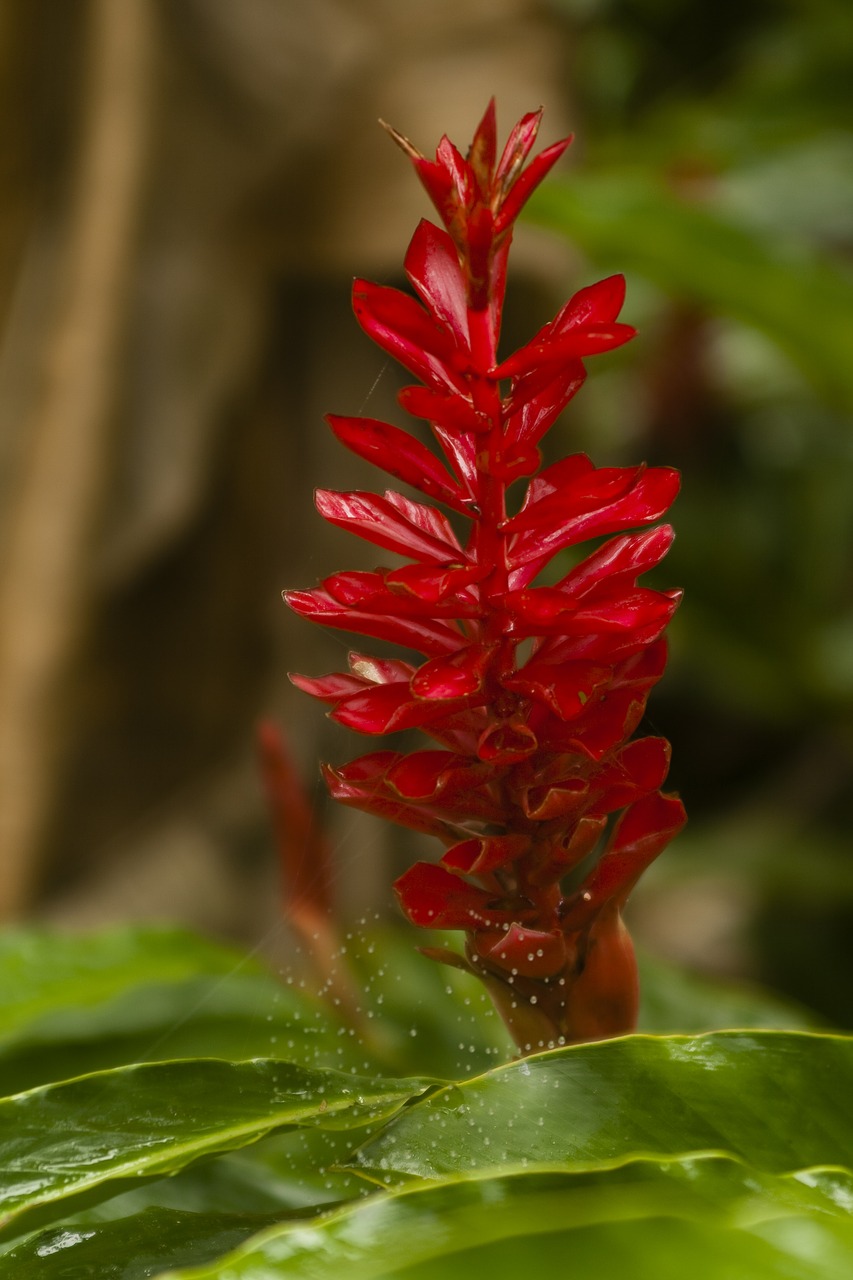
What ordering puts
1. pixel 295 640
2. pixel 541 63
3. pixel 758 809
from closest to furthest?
pixel 541 63 < pixel 295 640 < pixel 758 809

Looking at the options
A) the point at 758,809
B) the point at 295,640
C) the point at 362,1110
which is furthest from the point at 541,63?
the point at 362,1110

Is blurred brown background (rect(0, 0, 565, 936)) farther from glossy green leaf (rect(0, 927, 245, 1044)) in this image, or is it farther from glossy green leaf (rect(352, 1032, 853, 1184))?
glossy green leaf (rect(352, 1032, 853, 1184))

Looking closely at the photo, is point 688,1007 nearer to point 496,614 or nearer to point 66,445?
point 496,614

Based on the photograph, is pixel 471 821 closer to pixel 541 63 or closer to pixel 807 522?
pixel 541 63

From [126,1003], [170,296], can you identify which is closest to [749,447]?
[170,296]

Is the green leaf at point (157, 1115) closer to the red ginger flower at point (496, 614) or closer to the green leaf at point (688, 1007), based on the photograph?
the red ginger flower at point (496, 614)

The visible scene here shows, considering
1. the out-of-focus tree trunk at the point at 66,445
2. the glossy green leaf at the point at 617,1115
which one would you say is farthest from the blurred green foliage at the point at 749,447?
the glossy green leaf at the point at 617,1115
